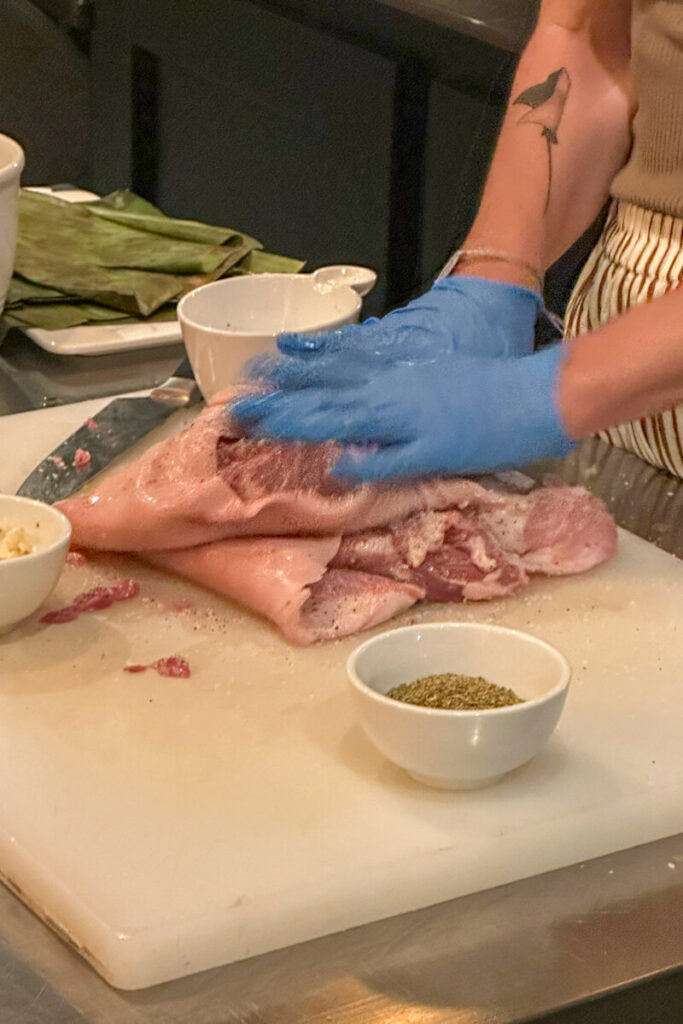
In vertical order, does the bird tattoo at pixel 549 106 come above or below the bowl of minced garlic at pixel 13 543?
above

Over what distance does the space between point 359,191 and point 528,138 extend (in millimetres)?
1309

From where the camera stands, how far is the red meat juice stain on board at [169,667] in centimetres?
135

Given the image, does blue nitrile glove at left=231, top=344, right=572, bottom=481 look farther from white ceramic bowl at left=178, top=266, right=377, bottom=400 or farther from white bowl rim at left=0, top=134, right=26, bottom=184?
white bowl rim at left=0, top=134, right=26, bottom=184

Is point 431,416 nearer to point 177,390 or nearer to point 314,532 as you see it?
point 314,532

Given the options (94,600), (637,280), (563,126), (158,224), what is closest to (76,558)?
(94,600)

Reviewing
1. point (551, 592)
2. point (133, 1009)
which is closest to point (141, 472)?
point (551, 592)

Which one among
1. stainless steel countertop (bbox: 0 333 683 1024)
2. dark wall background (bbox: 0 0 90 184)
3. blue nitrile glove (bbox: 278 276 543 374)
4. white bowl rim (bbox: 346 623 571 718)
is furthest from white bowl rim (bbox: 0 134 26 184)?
dark wall background (bbox: 0 0 90 184)

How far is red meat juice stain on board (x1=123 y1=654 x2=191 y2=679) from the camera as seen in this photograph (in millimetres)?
1354

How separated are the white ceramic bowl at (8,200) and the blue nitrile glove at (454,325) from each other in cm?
59

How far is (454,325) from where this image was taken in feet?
5.79

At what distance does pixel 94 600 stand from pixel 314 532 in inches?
9.5

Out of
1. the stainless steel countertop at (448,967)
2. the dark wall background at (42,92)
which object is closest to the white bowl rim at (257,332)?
the stainless steel countertop at (448,967)

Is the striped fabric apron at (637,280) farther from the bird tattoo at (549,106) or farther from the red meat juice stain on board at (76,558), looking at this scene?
the red meat juice stain on board at (76,558)

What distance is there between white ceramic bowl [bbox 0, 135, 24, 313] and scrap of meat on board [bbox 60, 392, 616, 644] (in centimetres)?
61
